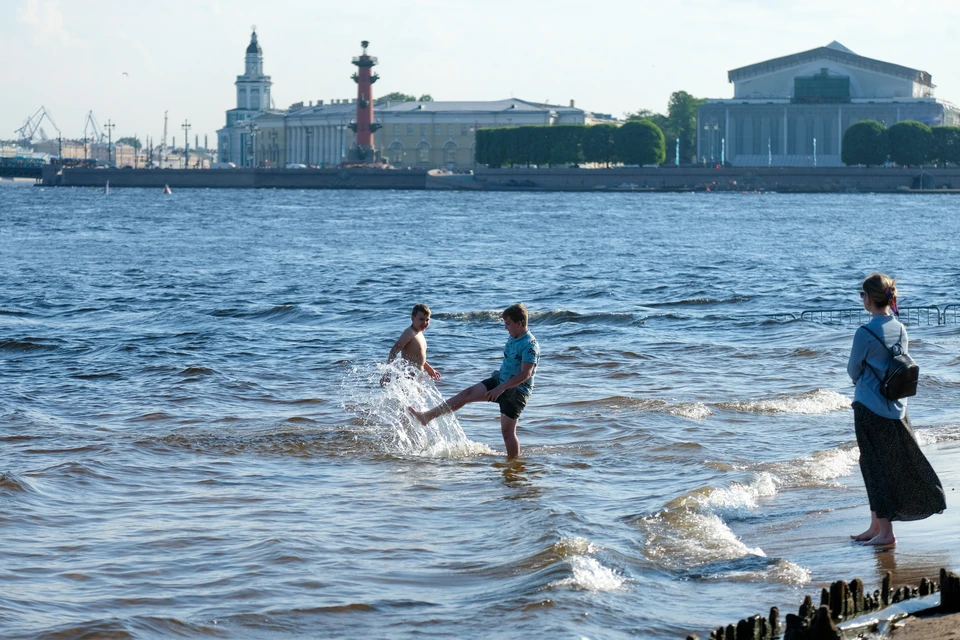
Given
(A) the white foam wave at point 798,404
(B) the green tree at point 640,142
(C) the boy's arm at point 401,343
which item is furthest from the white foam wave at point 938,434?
(B) the green tree at point 640,142

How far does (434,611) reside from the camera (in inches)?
209

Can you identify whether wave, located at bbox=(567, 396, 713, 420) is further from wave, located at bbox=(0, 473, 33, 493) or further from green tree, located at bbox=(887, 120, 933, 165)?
green tree, located at bbox=(887, 120, 933, 165)

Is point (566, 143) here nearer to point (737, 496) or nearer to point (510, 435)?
point (510, 435)

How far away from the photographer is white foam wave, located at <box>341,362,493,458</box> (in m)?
8.80

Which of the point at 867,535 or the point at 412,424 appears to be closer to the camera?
the point at 867,535

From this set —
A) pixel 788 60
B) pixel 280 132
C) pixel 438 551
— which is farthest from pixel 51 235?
pixel 280 132

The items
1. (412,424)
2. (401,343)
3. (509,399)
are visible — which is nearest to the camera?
(509,399)

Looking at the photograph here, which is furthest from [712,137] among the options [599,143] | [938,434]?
[938,434]

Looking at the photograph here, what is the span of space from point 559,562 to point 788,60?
107m

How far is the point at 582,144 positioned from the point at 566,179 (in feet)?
9.37

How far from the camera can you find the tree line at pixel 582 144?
99.9 meters

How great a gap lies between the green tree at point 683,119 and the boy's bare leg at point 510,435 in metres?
117

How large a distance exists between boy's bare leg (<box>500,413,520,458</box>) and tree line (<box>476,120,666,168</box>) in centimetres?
9255

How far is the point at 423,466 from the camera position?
8414mm
